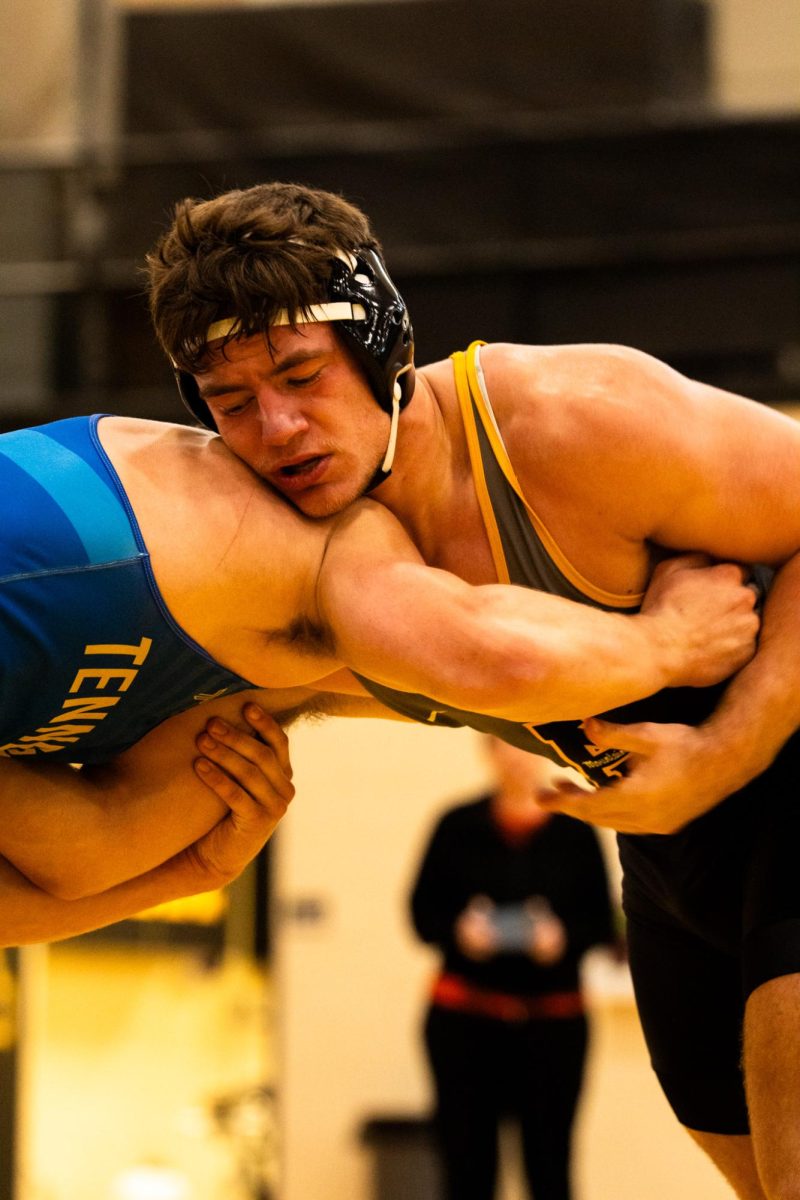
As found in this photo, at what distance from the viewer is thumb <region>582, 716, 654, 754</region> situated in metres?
2.36

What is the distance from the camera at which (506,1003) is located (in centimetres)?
514

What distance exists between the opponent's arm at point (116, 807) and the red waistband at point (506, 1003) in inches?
107

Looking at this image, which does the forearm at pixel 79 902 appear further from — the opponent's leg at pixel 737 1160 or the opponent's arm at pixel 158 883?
the opponent's leg at pixel 737 1160

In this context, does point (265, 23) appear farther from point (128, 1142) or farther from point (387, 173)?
point (128, 1142)

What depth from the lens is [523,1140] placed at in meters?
5.21

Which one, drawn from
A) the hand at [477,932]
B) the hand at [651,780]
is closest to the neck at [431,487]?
the hand at [651,780]

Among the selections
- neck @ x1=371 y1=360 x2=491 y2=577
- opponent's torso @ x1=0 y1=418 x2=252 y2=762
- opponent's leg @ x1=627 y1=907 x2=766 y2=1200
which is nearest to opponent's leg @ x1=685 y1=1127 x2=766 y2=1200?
opponent's leg @ x1=627 y1=907 x2=766 y2=1200

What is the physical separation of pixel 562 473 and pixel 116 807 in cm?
89

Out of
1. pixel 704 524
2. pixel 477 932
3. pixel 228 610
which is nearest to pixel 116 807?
pixel 228 610

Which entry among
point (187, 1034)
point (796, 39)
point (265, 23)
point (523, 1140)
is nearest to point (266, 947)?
point (187, 1034)

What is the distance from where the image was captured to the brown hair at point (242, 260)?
7.26 ft

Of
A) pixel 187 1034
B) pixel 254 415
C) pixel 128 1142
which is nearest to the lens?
pixel 254 415

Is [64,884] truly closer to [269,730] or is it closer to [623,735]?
[269,730]

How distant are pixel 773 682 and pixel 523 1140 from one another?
326cm
